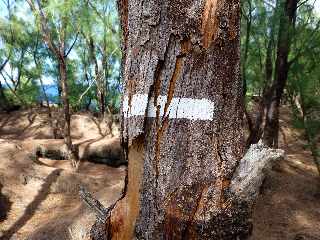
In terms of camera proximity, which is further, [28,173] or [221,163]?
[28,173]

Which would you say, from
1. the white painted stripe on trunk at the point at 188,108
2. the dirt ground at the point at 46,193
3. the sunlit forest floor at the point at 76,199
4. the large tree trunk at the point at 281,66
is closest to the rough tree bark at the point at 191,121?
the white painted stripe on trunk at the point at 188,108

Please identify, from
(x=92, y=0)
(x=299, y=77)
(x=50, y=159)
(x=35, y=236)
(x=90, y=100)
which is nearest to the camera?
(x=35, y=236)

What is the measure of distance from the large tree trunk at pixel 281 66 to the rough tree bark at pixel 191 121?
10340 mm

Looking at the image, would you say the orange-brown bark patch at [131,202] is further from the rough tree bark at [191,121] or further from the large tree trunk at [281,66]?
the large tree trunk at [281,66]

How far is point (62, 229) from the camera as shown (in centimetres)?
911

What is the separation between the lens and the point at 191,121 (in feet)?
5.08

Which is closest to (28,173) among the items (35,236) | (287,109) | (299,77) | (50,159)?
(35,236)

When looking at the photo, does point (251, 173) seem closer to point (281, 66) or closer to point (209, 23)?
point (209, 23)

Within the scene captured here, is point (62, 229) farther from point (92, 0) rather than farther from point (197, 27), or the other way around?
point (92, 0)

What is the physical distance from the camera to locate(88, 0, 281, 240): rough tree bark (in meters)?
1.54

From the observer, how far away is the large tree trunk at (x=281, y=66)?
11.6 metres

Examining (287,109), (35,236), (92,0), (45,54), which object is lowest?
(35,236)

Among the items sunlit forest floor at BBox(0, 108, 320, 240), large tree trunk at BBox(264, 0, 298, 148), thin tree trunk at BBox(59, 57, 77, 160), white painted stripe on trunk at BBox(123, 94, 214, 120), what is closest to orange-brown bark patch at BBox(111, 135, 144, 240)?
white painted stripe on trunk at BBox(123, 94, 214, 120)

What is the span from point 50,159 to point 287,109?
45.6ft
